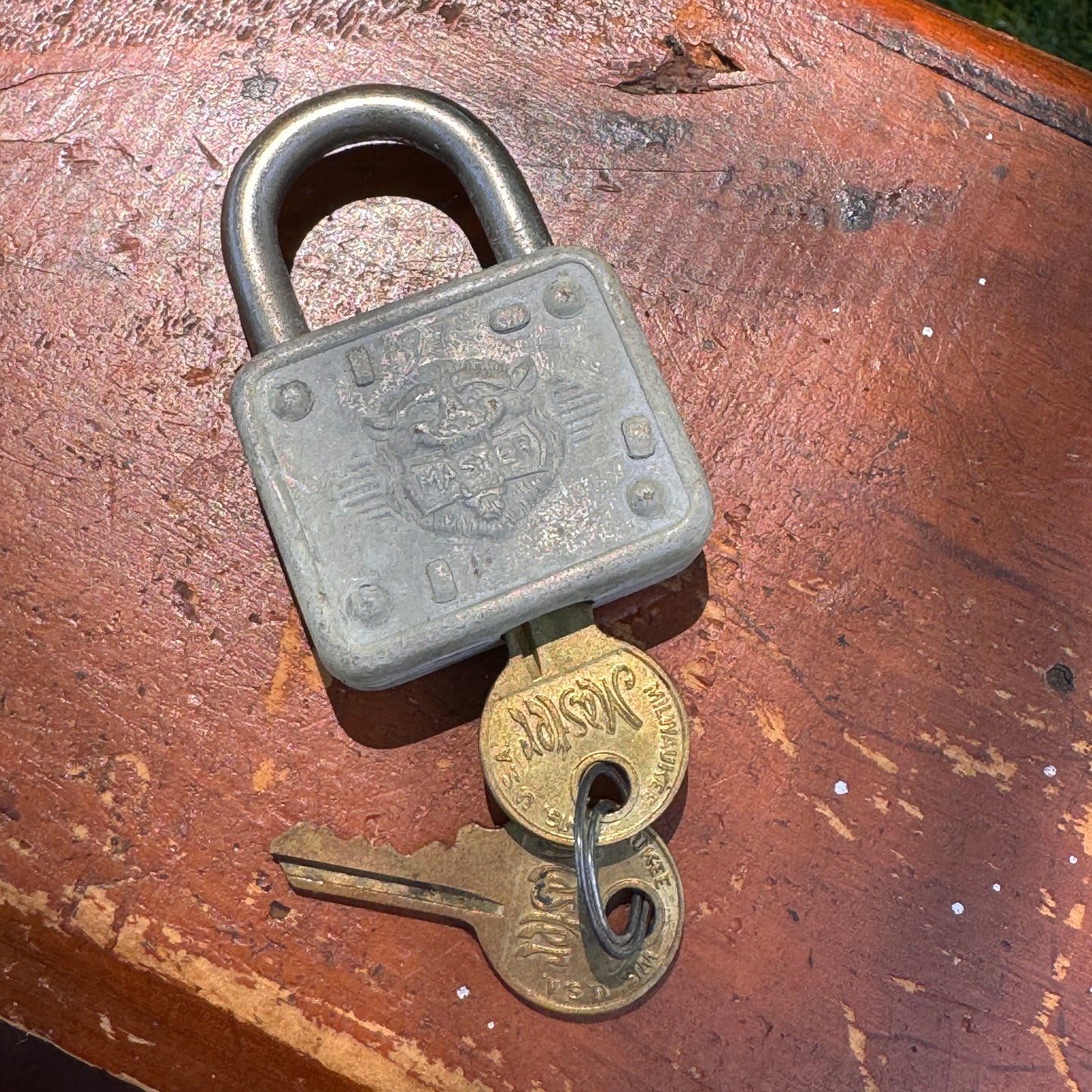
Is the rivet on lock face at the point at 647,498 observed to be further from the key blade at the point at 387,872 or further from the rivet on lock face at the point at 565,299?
the key blade at the point at 387,872

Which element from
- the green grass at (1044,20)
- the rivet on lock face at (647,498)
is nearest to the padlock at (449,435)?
the rivet on lock face at (647,498)

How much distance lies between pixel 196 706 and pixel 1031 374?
72 centimetres

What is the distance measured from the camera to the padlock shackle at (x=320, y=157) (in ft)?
2.28

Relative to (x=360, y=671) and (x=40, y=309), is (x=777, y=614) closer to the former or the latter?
(x=360, y=671)

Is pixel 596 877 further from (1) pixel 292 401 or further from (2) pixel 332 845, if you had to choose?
(1) pixel 292 401

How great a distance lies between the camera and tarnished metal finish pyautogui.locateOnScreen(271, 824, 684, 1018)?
2.36ft

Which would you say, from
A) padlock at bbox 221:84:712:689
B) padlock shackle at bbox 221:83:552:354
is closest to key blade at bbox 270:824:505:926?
padlock at bbox 221:84:712:689

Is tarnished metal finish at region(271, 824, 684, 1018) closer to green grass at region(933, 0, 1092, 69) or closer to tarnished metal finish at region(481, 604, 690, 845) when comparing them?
tarnished metal finish at region(481, 604, 690, 845)

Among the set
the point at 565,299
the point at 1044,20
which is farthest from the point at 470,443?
the point at 1044,20

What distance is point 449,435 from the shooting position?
68 cm

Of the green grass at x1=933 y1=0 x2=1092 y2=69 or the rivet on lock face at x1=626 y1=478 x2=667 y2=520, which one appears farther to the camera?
the green grass at x1=933 y1=0 x2=1092 y2=69

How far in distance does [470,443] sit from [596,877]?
1.01ft

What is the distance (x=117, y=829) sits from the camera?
0.75 meters

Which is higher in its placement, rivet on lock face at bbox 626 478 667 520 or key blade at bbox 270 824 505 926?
rivet on lock face at bbox 626 478 667 520
